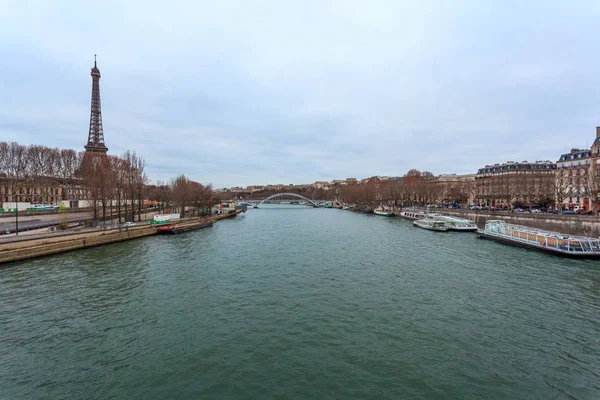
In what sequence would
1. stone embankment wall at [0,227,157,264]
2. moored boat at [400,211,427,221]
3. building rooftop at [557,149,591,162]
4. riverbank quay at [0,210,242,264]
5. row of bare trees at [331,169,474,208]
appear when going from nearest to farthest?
stone embankment wall at [0,227,157,264], riverbank quay at [0,210,242,264], building rooftop at [557,149,591,162], moored boat at [400,211,427,221], row of bare trees at [331,169,474,208]

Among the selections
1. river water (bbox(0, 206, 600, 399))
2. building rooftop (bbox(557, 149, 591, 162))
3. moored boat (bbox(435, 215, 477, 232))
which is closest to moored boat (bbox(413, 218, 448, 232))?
moored boat (bbox(435, 215, 477, 232))

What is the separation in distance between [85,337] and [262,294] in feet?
19.0

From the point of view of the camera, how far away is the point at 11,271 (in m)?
15.3

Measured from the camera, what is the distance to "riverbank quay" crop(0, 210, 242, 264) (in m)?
17.5

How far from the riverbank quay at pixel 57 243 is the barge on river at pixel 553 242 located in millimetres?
33233

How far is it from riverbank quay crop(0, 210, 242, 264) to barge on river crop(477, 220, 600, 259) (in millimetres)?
33233

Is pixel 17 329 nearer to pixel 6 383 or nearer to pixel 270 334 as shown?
pixel 6 383

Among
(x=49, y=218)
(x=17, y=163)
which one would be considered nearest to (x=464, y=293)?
(x=49, y=218)

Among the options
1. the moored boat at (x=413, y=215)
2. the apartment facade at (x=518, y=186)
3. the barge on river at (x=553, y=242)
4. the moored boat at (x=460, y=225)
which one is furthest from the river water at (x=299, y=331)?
the apartment facade at (x=518, y=186)

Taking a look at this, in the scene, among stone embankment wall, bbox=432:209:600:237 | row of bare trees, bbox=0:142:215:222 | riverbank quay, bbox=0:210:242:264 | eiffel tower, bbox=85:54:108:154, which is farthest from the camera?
eiffel tower, bbox=85:54:108:154

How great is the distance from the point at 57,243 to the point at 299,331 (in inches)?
806

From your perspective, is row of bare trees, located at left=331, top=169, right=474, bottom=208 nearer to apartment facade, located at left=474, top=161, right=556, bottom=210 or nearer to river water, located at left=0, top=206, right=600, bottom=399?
apartment facade, located at left=474, top=161, right=556, bottom=210

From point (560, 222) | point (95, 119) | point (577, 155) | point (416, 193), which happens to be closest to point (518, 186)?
point (577, 155)

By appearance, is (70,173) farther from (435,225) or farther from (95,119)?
(435,225)
